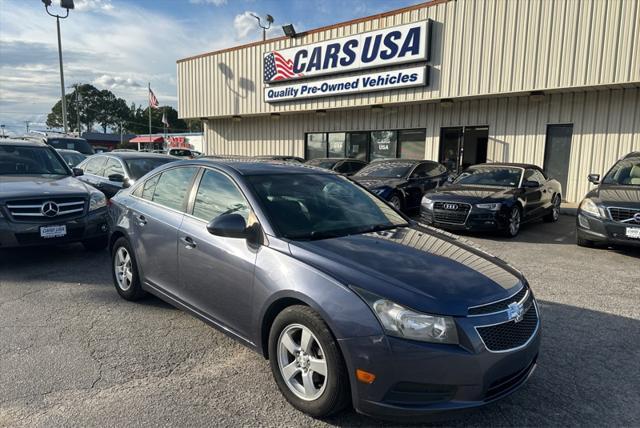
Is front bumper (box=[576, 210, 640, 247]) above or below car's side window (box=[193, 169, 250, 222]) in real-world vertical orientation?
below

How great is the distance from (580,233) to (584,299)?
2.79m

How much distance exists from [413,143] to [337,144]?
3.58 m

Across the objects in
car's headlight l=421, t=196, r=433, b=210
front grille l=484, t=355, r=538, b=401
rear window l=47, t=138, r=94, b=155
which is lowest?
front grille l=484, t=355, r=538, b=401

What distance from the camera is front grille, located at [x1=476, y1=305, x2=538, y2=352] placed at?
7.84 feet

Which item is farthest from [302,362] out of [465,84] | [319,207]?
[465,84]

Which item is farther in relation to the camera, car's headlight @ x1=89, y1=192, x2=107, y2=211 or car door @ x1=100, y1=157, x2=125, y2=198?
car door @ x1=100, y1=157, x2=125, y2=198

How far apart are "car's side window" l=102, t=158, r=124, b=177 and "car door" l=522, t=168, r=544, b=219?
8.11 m

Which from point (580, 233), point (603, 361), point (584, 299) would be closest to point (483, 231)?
point (580, 233)

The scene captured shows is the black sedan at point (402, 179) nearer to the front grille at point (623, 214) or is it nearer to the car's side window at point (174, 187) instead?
the front grille at point (623, 214)

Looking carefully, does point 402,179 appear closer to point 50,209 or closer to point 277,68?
point 50,209

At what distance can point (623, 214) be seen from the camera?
647 cm

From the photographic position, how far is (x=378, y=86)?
49.1 feet

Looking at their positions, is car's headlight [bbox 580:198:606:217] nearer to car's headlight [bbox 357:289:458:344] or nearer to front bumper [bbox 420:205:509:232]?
front bumper [bbox 420:205:509:232]

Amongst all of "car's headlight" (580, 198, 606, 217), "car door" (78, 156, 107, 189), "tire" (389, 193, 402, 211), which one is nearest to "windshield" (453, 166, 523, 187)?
"tire" (389, 193, 402, 211)
